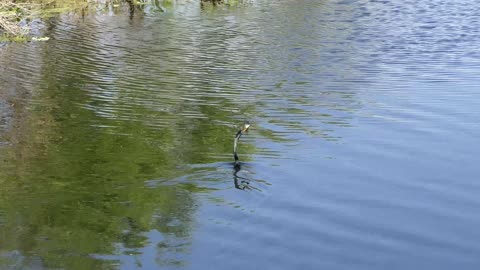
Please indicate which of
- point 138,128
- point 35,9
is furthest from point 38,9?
point 138,128

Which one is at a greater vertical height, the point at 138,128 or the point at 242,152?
the point at 242,152

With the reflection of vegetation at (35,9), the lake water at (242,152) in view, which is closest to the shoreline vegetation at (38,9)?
the reflection of vegetation at (35,9)

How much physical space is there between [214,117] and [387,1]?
54.0ft

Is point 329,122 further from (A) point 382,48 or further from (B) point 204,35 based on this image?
(B) point 204,35

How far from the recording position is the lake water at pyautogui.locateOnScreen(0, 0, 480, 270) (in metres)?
8.27

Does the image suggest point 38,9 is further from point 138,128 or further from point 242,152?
point 242,152

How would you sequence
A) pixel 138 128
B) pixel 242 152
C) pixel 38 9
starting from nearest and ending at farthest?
pixel 242 152
pixel 138 128
pixel 38 9

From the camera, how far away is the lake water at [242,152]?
827 centimetres

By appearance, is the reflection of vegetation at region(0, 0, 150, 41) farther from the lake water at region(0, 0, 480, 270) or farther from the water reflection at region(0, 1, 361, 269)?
the water reflection at region(0, 1, 361, 269)

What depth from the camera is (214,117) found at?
1316cm

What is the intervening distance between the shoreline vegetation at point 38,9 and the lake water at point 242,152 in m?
0.74

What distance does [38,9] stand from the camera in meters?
25.0

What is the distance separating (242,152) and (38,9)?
1553cm

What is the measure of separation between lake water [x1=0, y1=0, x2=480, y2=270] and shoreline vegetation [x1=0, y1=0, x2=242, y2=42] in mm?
736
